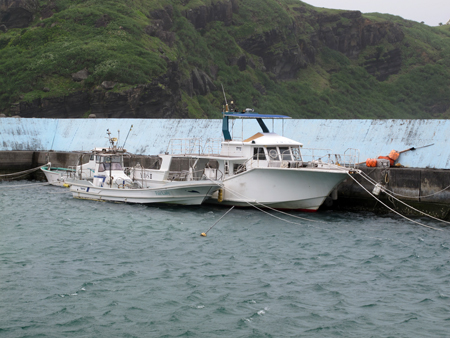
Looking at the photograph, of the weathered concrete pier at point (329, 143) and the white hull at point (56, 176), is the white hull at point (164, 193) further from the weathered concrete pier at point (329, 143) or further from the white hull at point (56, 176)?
the white hull at point (56, 176)

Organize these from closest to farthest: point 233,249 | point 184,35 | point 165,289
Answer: point 165,289
point 233,249
point 184,35

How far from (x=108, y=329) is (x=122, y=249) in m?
6.15

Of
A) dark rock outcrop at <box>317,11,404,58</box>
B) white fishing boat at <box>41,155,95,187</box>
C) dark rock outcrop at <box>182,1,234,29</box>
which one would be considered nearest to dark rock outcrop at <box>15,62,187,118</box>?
white fishing boat at <box>41,155,95,187</box>

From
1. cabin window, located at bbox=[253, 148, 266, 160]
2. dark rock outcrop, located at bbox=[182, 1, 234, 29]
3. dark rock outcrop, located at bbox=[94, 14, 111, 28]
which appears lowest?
cabin window, located at bbox=[253, 148, 266, 160]

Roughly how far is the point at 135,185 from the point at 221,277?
1376 cm

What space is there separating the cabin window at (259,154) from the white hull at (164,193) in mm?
2334

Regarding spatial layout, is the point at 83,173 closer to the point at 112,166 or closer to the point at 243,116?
the point at 112,166

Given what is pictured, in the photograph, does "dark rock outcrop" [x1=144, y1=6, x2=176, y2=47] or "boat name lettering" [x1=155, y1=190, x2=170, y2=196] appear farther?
"dark rock outcrop" [x1=144, y1=6, x2=176, y2=47]

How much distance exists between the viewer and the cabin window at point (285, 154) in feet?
78.3

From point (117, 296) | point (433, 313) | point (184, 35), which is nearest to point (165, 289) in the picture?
point (117, 296)

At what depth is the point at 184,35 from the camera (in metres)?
93.0

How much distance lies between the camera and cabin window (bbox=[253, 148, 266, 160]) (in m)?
23.9

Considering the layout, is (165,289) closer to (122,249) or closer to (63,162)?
(122,249)

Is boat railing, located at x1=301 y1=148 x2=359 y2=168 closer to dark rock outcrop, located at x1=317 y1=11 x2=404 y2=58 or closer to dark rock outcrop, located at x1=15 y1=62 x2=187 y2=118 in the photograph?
dark rock outcrop, located at x1=15 y1=62 x2=187 y2=118
